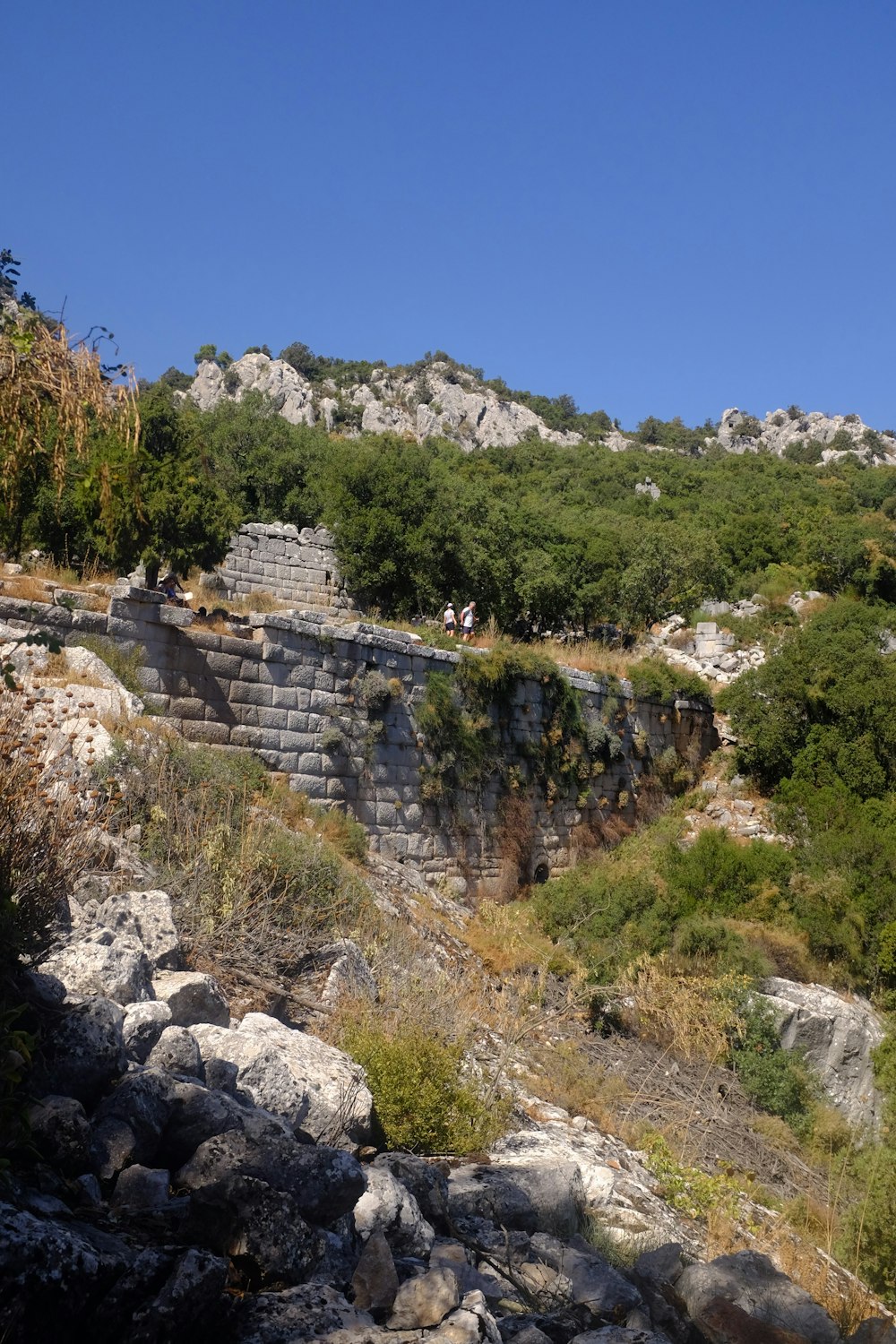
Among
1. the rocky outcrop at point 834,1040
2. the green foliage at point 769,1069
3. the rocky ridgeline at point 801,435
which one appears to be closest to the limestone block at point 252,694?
the green foliage at point 769,1069

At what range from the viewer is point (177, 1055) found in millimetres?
4562

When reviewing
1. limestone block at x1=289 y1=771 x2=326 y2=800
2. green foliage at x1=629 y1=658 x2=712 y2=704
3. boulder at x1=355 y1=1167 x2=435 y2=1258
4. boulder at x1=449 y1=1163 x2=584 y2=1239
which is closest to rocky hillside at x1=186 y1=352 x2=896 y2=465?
green foliage at x1=629 y1=658 x2=712 y2=704

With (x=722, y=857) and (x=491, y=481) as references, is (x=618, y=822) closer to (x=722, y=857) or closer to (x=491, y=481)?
(x=722, y=857)

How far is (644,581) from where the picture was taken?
2355 centimetres

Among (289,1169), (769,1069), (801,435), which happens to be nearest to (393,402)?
(801,435)

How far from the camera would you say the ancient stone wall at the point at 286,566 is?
21281 millimetres

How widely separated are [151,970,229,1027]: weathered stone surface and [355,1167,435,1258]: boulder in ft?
4.56

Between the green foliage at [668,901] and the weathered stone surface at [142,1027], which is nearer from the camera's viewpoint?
the weathered stone surface at [142,1027]

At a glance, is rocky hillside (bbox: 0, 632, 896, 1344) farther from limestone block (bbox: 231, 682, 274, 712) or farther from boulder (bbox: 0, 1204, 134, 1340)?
limestone block (bbox: 231, 682, 274, 712)

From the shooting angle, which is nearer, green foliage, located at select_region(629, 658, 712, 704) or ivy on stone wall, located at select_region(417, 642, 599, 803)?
ivy on stone wall, located at select_region(417, 642, 599, 803)

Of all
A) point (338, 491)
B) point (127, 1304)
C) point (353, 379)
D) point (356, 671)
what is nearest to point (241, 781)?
point (356, 671)

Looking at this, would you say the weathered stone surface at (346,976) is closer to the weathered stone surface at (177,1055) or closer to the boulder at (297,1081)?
the boulder at (297,1081)

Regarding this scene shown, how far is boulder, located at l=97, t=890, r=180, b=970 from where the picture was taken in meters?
5.61

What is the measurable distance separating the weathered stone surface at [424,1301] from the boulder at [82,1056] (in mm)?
1334
